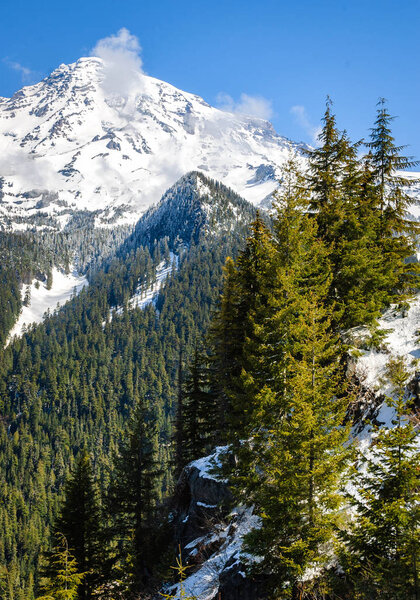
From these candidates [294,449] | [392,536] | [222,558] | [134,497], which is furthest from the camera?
[134,497]

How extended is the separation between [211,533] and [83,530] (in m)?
8.48

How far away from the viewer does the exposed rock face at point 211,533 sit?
1353cm

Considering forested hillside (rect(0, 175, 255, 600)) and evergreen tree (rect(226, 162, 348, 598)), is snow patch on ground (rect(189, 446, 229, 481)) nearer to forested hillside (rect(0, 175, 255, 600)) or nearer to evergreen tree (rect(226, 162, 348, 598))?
evergreen tree (rect(226, 162, 348, 598))

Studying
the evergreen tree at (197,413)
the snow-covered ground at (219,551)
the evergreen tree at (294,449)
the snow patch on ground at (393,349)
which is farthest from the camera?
the evergreen tree at (197,413)

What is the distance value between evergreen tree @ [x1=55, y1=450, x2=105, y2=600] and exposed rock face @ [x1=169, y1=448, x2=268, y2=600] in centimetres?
486

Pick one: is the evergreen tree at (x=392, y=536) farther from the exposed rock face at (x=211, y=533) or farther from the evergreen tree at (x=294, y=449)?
the exposed rock face at (x=211, y=533)

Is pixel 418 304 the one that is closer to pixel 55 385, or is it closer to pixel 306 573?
pixel 306 573

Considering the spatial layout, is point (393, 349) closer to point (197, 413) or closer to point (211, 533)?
point (211, 533)

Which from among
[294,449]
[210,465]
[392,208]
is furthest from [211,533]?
[392,208]

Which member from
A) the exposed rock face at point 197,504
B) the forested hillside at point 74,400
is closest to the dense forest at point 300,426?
the exposed rock face at point 197,504

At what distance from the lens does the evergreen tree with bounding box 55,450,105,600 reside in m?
21.9

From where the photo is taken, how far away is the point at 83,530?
22359 mm

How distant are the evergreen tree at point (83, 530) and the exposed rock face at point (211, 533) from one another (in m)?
4.86

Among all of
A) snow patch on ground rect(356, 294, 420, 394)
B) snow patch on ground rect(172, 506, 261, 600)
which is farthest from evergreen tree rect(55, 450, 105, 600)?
snow patch on ground rect(356, 294, 420, 394)
